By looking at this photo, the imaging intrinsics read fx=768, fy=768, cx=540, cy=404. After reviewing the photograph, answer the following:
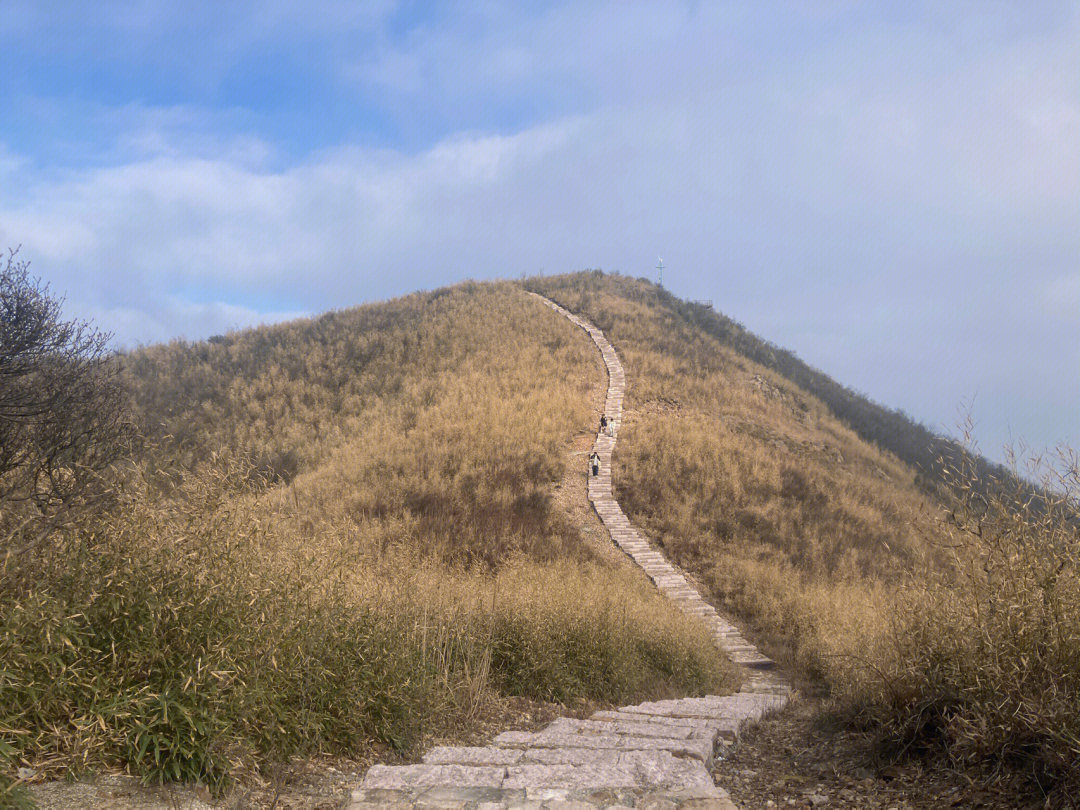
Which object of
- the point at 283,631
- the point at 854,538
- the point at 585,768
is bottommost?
the point at 854,538

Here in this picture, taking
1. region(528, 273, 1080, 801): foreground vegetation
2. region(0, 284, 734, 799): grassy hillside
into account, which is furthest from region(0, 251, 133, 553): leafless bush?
region(528, 273, 1080, 801): foreground vegetation

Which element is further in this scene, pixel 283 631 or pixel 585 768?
pixel 283 631

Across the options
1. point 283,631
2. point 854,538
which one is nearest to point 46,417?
point 283,631

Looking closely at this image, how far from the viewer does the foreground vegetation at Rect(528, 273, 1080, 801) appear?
3.50 metres

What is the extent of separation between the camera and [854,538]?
17641 millimetres

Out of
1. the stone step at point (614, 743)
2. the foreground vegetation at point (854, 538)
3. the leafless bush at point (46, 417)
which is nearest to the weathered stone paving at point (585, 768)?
the stone step at point (614, 743)

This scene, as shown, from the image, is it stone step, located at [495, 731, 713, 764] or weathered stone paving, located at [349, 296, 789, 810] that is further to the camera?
stone step, located at [495, 731, 713, 764]

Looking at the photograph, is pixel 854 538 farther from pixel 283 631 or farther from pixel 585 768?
pixel 283 631

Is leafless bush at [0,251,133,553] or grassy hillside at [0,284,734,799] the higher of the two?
leafless bush at [0,251,133,553]

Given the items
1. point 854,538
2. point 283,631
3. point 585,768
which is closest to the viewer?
point 585,768

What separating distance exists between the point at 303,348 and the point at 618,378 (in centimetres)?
1395

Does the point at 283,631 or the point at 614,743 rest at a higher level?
the point at 283,631

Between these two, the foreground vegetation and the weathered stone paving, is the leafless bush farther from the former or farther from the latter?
the foreground vegetation

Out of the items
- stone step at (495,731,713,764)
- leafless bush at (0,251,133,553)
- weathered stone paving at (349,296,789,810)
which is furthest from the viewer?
leafless bush at (0,251,133,553)
